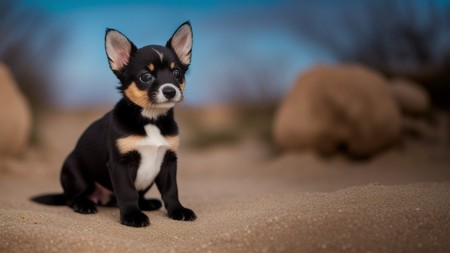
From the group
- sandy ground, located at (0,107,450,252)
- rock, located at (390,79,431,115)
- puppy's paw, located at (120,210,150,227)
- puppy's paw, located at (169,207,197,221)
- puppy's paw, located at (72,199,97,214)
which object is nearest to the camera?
sandy ground, located at (0,107,450,252)

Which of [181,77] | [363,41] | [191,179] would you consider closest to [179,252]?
[181,77]

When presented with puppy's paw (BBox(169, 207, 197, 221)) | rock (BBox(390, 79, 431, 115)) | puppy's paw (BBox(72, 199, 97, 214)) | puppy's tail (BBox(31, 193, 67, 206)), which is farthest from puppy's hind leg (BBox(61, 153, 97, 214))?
rock (BBox(390, 79, 431, 115))

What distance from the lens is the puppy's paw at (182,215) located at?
4.88m

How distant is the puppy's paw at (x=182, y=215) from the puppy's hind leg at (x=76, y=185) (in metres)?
0.78

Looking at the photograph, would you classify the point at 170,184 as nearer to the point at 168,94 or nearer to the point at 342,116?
the point at 168,94

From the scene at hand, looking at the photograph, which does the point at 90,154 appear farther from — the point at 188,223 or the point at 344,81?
the point at 344,81

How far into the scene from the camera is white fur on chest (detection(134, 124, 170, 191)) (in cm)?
478

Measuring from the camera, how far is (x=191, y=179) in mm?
9070

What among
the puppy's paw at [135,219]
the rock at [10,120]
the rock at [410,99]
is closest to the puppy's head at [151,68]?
the puppy's paw at [135,219]

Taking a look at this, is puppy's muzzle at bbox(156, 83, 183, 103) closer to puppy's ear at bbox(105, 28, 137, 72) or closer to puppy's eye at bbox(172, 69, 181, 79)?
puppy's eye at bbox(172, 69, 181, 79)

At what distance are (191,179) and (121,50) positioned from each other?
4.47 meters

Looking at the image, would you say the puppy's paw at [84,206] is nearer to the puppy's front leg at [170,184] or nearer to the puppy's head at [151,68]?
the puppy's front leg at [170,184]

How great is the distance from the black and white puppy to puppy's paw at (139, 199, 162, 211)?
1.04 ft

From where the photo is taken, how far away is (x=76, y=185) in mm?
5426
